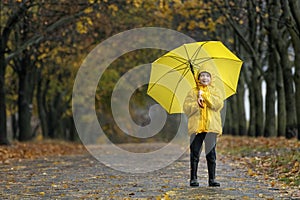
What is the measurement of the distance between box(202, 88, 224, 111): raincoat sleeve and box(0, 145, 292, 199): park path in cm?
136

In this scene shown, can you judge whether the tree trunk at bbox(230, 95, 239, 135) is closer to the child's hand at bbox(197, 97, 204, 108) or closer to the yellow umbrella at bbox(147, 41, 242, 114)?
the yellow umbrella at bbox(147, 41, 242, 114)

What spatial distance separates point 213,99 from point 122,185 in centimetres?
244

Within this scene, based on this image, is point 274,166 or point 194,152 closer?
point 194,152

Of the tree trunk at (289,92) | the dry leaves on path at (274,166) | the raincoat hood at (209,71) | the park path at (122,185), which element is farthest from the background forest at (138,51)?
the raincoat hood at (209,71)

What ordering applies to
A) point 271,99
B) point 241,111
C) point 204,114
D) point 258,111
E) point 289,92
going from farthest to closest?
point 241,111, point 258,111, point 271,99, point 289,92, point 204,114

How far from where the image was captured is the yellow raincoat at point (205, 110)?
10.5 metres

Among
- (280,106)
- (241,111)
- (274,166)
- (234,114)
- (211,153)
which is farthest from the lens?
(234,114)

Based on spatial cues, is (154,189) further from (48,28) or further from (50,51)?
(50,51)

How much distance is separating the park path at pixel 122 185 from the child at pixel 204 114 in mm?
574

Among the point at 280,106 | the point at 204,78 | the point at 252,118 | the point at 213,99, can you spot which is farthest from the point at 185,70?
the point at 252,118

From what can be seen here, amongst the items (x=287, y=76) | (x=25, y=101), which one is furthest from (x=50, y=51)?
(x=287, y=76)

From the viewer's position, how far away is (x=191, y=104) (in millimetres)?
10594

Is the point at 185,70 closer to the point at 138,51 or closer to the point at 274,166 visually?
the point at 274,166

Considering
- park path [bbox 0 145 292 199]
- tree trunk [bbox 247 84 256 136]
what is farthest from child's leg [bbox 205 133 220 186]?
tree trunk [bbox 247 84 256 136]
